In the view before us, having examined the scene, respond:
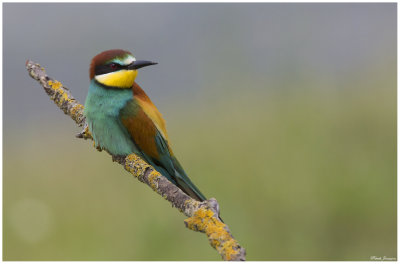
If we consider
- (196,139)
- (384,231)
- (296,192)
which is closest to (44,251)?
(196,139)

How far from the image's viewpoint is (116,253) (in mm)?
1981

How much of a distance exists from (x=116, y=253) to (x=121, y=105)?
2.29 ft

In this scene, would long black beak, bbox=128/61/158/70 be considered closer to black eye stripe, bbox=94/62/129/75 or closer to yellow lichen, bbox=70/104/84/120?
black eye stripe, bbox=94/62/129/75

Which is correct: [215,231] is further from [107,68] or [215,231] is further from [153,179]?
[107,68]

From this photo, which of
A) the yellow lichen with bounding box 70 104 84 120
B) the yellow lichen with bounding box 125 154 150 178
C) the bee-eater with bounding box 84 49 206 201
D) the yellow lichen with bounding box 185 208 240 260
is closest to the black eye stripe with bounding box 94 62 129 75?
the bee-eater with bounding box 84 49 206 201

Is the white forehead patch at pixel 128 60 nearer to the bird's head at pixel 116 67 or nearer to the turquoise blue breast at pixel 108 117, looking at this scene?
the bird's head at pixel 116 67

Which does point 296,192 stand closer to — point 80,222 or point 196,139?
point 196,139

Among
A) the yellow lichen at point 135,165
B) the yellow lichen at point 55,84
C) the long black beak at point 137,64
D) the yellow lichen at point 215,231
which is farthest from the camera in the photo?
the yellow lichen at point 55,84

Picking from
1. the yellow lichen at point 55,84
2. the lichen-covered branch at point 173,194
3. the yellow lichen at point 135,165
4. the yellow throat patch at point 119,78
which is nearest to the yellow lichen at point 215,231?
the lichen-covered branch at point 173,194

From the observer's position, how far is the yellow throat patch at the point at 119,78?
160 cm

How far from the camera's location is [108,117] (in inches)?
64.8

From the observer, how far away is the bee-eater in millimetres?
1622

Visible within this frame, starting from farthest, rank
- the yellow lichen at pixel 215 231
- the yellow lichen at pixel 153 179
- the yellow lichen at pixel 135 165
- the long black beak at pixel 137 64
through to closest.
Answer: the long black beak at pixel 137 64
the yellow lichen at pixel 135 165
the yellow lichen at pixel 153 179
the yellow lichen at pixel 215 231

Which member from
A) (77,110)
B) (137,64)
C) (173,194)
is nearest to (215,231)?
(173,194)
